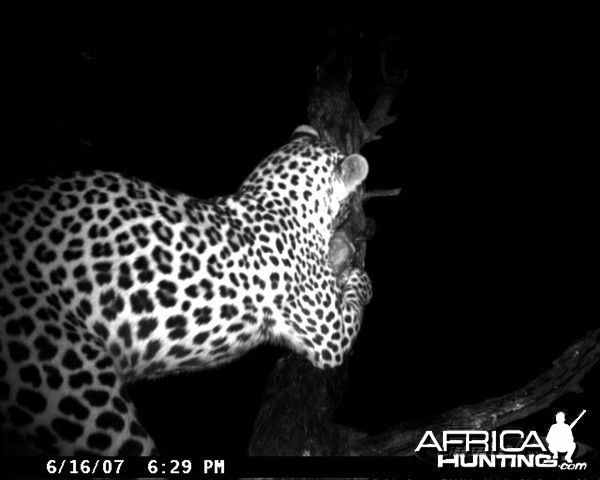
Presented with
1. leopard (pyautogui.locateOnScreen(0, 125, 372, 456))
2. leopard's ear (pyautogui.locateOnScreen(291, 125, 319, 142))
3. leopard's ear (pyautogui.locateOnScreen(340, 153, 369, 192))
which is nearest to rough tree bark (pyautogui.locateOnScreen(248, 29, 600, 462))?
leopard (pyautogui.locateOnScreen(0, 125, 372, 456))

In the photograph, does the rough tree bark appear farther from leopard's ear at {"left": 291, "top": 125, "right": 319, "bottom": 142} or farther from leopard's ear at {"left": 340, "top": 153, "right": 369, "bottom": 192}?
leopard's ear at {"left": 291, "top": 125, "right": 319, "bottom": 142}

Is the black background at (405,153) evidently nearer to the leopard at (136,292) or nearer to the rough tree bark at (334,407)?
the rough tree bark at (334,407)

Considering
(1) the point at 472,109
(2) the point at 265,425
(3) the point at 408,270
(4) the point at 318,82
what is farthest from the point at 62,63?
(3) the point at 408,270

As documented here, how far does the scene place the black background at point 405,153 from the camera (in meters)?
4.13

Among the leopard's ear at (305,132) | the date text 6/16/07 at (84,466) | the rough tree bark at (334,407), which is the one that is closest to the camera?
the date text 6/16/07 at (84,466)

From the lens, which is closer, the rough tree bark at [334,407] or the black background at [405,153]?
the rough tree bark at [334,407]

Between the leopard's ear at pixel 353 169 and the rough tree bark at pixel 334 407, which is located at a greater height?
the leopard's ear at pixel 353 169

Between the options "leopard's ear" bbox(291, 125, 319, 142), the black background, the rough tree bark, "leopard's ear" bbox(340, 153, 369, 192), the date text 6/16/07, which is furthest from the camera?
the black background

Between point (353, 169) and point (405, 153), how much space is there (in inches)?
763

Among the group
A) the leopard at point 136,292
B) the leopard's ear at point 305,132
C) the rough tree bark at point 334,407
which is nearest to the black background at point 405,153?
the rough tree bark at point 334,407

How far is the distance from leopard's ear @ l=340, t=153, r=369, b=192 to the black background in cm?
172

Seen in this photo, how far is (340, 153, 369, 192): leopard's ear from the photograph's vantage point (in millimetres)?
3092

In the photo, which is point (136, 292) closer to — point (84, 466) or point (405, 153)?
point (84, 466)

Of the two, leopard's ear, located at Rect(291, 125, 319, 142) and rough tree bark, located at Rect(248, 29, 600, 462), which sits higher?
leopard's ear, located at Rect(291, 125, 319, 142)
